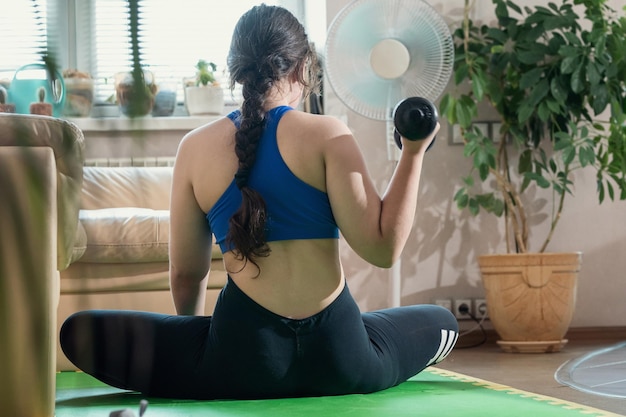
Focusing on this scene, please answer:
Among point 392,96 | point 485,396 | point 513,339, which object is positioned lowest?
point 513,339

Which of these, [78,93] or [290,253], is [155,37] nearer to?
[78,93]

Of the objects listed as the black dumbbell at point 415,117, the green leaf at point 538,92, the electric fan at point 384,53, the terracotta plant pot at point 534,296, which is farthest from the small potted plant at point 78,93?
the green leaf at point 538,92

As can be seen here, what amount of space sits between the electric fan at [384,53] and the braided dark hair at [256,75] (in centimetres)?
128

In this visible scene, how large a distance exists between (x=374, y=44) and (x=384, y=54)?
0.06 meters

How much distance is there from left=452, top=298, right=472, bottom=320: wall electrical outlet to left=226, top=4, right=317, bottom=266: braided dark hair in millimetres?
2312

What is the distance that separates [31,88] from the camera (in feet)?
0.81

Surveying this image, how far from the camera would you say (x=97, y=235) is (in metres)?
0.30

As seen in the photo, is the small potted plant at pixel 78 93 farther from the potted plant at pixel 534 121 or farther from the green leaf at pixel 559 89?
the green leaf at pixel 559 89

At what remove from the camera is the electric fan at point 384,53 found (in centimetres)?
291

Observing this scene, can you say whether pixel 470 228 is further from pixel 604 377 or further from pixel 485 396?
pixel 485 396

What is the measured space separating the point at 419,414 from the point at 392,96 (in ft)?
5.33

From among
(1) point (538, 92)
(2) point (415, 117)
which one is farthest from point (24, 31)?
(1) point (538, 92)

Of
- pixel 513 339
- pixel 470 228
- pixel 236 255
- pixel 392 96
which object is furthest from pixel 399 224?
pixel 470 228

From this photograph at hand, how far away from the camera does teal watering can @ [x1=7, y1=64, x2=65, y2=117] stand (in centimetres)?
24
